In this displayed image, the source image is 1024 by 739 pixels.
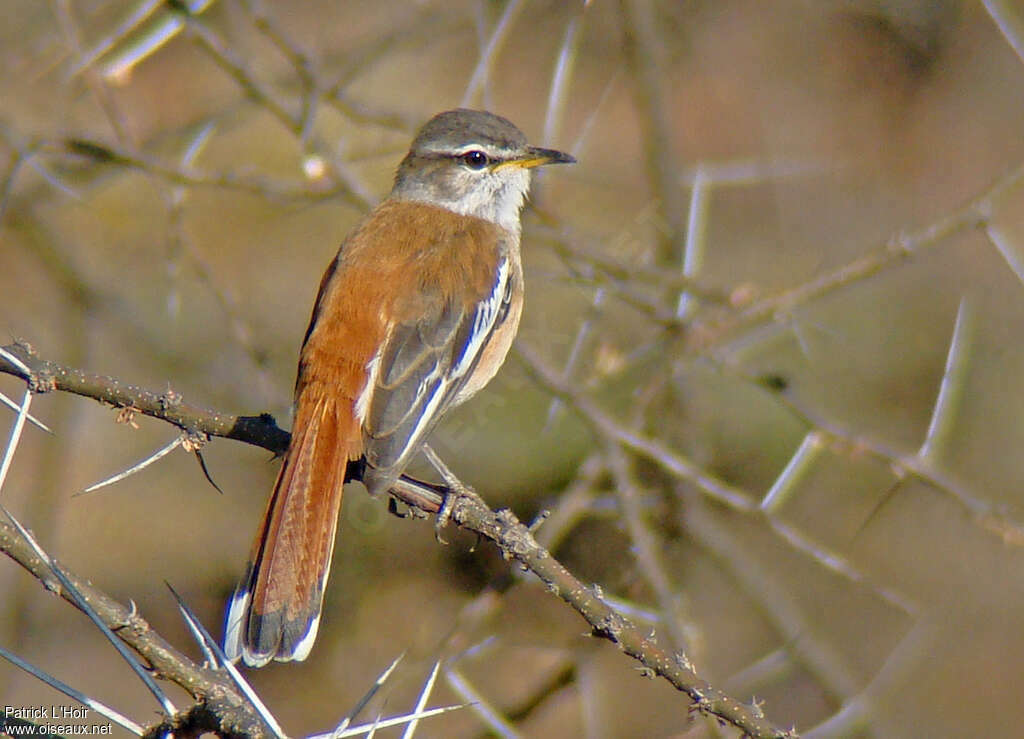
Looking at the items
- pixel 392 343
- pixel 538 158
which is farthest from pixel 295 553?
pixel 538 158

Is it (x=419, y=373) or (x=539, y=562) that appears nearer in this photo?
(x=539, y=562)

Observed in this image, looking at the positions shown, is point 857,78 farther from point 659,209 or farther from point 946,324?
point 659,209

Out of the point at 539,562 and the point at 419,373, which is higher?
the point at 419,373

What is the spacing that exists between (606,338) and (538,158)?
1.67 meters

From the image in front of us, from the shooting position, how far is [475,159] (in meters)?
5.70

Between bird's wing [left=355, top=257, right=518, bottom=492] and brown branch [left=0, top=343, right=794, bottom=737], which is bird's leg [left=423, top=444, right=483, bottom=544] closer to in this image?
bird's wing [left=355, top=257, right=518, bottom=492]

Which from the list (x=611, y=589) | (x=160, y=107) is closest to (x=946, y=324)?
(x=611, y=589)

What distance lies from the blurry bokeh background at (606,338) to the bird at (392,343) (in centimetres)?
32

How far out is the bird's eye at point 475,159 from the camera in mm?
5672

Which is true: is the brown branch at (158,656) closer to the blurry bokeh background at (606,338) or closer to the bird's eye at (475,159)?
the blurry bokeh background at (606,338)

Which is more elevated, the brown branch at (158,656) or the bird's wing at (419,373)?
the bird's wing at (419,373)

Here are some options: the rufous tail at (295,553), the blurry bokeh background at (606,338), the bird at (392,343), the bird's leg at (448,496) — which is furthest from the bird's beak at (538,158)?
the rufous tail at (295,553)

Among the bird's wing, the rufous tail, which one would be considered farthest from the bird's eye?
the rufous tail

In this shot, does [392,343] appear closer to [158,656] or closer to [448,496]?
[448,496]
